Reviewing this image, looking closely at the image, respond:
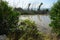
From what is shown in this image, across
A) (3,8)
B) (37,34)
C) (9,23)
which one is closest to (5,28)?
(9,23)

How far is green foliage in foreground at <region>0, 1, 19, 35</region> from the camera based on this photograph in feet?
26.7

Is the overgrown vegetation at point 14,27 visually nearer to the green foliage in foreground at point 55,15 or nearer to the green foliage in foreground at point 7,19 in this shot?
the green foliage in foreground at point 7,19

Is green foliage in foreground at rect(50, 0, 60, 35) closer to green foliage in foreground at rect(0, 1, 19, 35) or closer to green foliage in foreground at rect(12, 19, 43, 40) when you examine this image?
green foliage in foreground at rect(0, 1, 19, 35)

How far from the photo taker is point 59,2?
12.4 metres

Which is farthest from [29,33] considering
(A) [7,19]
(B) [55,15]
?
(B) [55,15]

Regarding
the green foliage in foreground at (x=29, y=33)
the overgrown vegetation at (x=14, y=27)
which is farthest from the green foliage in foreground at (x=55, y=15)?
the green foliage in foreground at (x=29, y=33)

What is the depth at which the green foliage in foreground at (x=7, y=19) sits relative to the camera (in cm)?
814

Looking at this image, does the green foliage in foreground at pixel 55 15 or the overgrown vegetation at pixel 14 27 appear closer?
the overgrown vegetation at pixel 14 27

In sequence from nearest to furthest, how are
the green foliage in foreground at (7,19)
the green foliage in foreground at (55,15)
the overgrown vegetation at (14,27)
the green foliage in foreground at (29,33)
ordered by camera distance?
the green foliage in foreground at (29,33) < the overgrown vegetation at (14,27) < the green foliage in foreground at (7,19) < the green foliage in foreground at (55,15)

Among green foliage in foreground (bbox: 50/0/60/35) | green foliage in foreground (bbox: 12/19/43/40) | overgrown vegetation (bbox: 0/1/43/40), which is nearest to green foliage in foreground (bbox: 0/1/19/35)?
overgrown vegetation (bbox: 0/1/43/40)

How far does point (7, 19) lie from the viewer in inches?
327

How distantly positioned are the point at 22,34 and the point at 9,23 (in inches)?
79.8

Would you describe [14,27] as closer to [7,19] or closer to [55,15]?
[7,19]

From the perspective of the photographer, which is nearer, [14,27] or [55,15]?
[14,27]
